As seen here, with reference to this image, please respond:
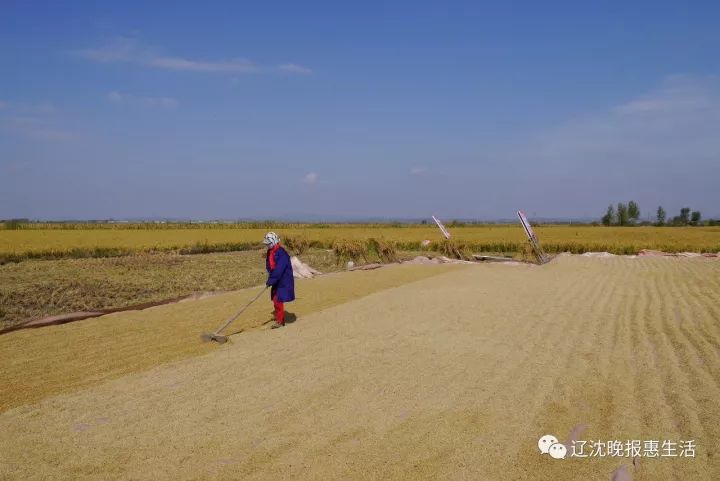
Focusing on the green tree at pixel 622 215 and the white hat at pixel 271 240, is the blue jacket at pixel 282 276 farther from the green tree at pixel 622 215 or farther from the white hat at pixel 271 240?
the green tree at pixel 622 215

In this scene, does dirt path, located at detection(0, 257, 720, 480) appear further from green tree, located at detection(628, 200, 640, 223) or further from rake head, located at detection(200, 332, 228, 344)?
green tree, located at detection(628, 200, 640, 223)

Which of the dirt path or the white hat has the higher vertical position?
the white hat

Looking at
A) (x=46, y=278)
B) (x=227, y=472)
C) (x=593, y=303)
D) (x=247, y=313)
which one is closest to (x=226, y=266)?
(x=46, y=278)

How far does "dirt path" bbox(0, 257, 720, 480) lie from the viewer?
10.5 ft

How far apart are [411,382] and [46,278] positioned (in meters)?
12.7

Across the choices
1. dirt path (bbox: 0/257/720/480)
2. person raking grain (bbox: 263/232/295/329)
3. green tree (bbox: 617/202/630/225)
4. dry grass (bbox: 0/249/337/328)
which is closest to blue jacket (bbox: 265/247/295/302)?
person raking grain (bbox: 263/232/295/329)

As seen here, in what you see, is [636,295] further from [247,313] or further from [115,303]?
[115,303]

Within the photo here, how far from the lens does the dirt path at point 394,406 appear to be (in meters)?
3.19

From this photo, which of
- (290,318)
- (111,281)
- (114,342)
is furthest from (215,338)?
(111,281)

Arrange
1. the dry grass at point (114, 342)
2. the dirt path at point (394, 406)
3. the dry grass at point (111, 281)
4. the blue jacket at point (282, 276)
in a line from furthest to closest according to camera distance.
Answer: the dry grass at point (111, 281), the blue jacket at point (282, 276), the dry grass at point (114, 342), the dirt path at point (394, 406)

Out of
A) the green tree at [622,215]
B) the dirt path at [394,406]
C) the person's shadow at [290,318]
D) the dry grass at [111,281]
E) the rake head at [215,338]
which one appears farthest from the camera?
the green tree at [622,215]

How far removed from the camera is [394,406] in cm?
404

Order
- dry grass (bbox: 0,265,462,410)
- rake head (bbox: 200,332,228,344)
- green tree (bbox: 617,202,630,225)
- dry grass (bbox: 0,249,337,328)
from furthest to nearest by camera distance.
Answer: green tree (bbox: 617,202,630,225) < dry grass (bbox: 0,249,337,328) < rake head (bbox: 200,332,228,344) < dry grass (bbox: 0,265,462,410)

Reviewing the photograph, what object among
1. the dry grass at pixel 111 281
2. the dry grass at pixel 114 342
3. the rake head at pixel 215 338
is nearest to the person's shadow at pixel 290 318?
the dry grass at pixel 114 342
